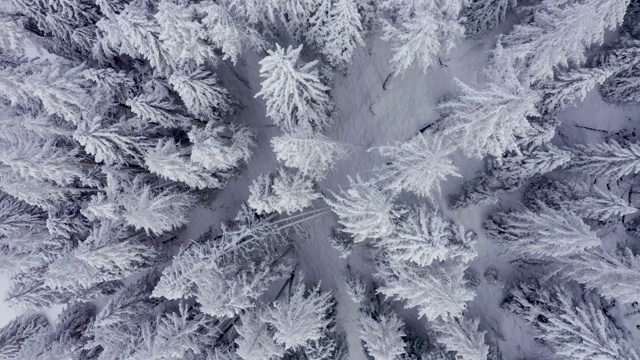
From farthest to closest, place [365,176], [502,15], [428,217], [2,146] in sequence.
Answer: [365,176]
[502,15]
[2,146]
[428,217]

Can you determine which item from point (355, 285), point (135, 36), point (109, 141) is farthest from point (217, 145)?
point (355, 285)

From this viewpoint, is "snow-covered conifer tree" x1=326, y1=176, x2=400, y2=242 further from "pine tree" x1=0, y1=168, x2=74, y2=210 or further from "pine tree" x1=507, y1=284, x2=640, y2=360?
"pine tree" x1=0, y1=168, x2=74, y2=210

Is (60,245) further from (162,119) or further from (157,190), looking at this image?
(162,119)

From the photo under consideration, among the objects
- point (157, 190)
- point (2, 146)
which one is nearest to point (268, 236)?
point (157, 190)

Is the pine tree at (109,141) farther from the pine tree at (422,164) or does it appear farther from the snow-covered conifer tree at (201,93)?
the pine tree at (422,164)

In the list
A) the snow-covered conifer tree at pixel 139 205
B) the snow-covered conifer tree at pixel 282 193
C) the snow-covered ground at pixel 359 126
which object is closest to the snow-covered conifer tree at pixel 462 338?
the snow-covered ground at pixel 359 126

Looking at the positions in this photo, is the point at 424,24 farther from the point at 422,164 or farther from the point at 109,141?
the point at 109,141
